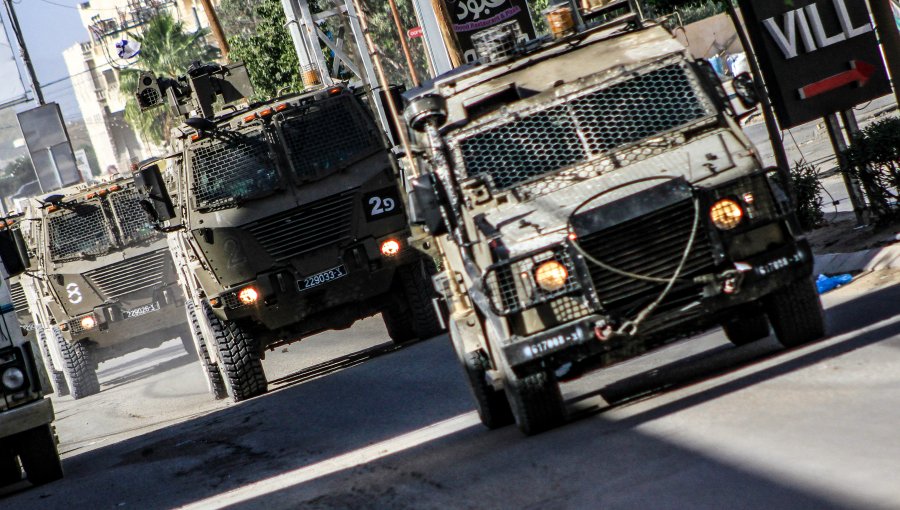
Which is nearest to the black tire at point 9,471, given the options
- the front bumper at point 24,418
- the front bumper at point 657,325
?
the front bumper at point 24,418

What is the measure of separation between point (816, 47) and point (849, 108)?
68cm

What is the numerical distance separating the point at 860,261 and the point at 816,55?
2060mm

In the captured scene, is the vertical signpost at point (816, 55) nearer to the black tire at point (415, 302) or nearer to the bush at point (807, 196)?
the bush at point (807, 196)

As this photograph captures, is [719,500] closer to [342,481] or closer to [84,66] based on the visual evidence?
[342,481]

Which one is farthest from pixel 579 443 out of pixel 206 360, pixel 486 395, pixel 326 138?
pixel 206 360

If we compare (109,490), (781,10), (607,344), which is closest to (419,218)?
(607,344)

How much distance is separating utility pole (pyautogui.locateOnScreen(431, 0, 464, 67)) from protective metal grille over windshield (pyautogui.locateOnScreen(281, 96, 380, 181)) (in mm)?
3044

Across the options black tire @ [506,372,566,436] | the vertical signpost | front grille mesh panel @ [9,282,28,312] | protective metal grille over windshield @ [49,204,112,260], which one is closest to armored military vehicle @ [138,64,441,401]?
the vertical signpost

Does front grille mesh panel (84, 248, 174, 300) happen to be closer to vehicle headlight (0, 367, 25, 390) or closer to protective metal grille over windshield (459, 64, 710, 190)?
vehicle headlight (0, 367, 25, 390)

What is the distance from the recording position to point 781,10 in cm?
1238

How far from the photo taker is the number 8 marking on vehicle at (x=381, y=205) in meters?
14.7

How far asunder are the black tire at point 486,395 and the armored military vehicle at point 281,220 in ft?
18.7

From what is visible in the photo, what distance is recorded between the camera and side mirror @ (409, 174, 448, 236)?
8312 mm

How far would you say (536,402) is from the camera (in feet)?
26.3
